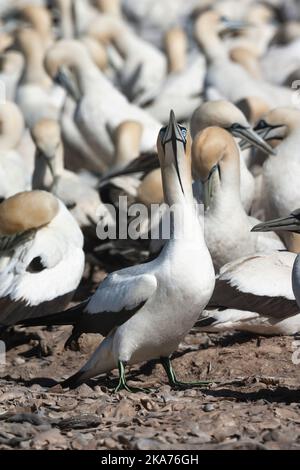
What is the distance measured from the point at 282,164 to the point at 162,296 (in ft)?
12.1

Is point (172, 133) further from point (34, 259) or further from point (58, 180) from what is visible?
point (58, 180)

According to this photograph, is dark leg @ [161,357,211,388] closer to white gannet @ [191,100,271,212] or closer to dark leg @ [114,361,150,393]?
dark leg @ [114,361,150,393]

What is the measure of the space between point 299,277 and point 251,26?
654 inches

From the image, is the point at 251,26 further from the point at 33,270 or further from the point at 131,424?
the point at 131,424

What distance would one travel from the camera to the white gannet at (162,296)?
25.4ft

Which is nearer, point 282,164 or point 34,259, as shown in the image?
point 34,259

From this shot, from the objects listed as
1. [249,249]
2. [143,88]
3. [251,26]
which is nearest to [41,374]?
[249,249]

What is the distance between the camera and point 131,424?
7238 mm

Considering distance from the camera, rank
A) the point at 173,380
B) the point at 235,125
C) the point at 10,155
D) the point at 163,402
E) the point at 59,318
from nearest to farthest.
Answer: the point at 163,402
the point at 173,380
the point at 59,318
the point at 235,125
the point at 10,155

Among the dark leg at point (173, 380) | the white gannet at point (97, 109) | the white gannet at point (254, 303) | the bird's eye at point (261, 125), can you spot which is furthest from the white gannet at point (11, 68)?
the dark leg at point (173, 380)

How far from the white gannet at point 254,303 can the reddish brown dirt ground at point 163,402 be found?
0.14m

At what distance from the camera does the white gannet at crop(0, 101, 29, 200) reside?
1259 centimetres

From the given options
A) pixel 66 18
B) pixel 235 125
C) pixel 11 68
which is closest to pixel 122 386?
pixel 235 125

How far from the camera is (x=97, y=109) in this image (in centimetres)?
1520
